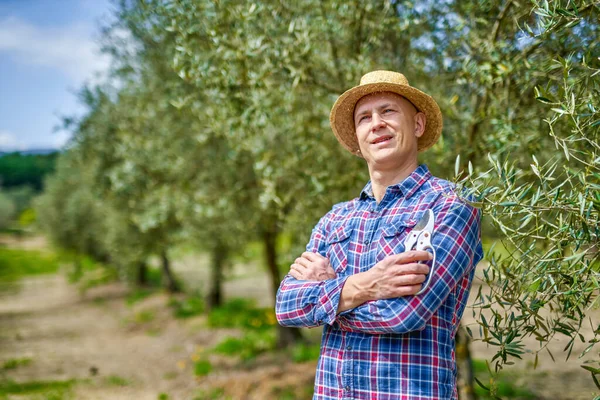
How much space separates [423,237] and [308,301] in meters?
0.68

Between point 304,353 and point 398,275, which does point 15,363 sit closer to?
point 304,353

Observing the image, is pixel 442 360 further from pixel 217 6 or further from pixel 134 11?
pixel 134 11

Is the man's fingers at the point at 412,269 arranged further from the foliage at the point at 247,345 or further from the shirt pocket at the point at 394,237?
the foliage at the point at 247,345

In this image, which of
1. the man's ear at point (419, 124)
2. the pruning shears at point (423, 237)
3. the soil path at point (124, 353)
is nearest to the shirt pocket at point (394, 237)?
the pruning shears at point (423, 237)

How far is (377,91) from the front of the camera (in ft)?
9.49

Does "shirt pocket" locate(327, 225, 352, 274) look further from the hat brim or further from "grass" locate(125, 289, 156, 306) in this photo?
"grass" locate(125, 289, 156, 306)

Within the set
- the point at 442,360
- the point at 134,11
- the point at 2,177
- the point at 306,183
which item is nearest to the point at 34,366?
the point at 134,11

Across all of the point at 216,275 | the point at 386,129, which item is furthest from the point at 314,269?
the point at 216,275

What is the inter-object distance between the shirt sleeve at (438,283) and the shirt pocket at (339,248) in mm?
351

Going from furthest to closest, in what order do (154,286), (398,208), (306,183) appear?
(154,286) < (306,183) < (398,208)

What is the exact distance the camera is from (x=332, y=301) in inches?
100.0

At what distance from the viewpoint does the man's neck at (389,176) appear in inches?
111

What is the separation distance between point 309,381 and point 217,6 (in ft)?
23.6

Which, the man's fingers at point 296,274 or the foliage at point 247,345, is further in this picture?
the foliage at point 247,345
